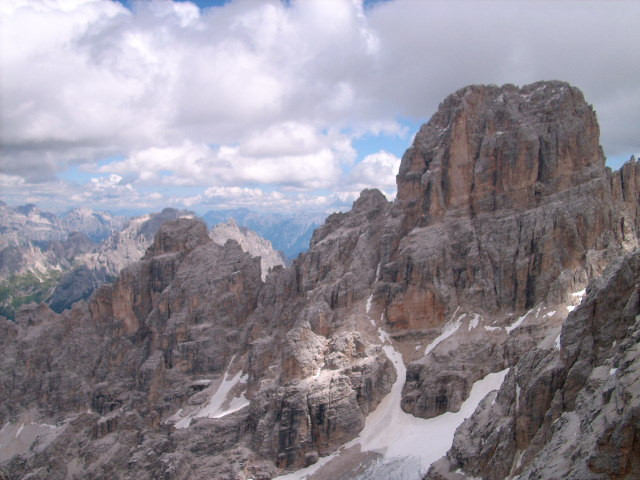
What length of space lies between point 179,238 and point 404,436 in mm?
83797

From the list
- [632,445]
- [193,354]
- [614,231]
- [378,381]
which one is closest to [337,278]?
[378,381]

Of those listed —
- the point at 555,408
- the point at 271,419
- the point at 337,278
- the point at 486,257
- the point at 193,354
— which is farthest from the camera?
the point at 193,354

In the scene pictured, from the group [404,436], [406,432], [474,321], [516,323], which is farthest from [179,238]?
[516,323]

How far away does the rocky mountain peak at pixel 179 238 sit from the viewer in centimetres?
14988

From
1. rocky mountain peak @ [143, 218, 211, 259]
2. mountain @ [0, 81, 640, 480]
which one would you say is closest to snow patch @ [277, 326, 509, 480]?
mountain @ [0, 81, 640, 480]

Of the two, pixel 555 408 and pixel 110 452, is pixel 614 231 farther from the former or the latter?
pixel 110 452

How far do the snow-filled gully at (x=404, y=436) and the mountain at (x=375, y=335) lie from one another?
0.34 m

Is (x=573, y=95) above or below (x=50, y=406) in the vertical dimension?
above

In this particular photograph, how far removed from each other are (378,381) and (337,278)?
2759 cm

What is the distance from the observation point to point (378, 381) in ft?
325

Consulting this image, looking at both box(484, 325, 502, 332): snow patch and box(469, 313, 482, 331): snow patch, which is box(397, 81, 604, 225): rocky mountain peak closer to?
box(469, 313, 482, 331): snow patch

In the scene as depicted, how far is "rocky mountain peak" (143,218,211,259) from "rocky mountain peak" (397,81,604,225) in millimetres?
57199

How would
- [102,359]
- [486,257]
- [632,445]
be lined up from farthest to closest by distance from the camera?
[102,359]
[486,257]
[632,445]

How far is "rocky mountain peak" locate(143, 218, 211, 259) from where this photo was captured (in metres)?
150
